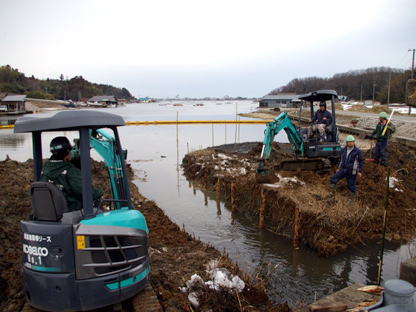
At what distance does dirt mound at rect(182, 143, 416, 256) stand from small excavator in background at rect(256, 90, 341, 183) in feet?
1.88

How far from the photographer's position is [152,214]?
34.8 feet

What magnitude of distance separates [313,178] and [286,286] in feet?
19.3

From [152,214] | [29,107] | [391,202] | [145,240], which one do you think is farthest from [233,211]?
[29,107]

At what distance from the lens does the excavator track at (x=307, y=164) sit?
13025 millimetres

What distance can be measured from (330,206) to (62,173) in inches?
290

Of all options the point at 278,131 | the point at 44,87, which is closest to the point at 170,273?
the point at 278,131

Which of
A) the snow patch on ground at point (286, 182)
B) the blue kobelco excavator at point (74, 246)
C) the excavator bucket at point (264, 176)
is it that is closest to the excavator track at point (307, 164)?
the snow patch on ground at point (286, 182)

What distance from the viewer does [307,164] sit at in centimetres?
1330

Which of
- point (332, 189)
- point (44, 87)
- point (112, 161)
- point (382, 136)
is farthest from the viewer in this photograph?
point (44, 87)

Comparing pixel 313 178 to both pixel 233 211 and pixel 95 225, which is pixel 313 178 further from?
pixel 95 225

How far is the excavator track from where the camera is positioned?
13025 millimetres

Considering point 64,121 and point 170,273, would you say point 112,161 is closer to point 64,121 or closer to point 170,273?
point 170,273

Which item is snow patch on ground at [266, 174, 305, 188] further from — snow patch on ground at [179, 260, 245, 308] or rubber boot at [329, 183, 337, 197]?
snow patch on ground at [179, 260, 245, 308]

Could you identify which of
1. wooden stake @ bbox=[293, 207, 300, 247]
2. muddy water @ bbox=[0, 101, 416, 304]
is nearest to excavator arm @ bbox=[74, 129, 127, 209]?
muddy water @ bbox=[0, 101, 416, 304]
